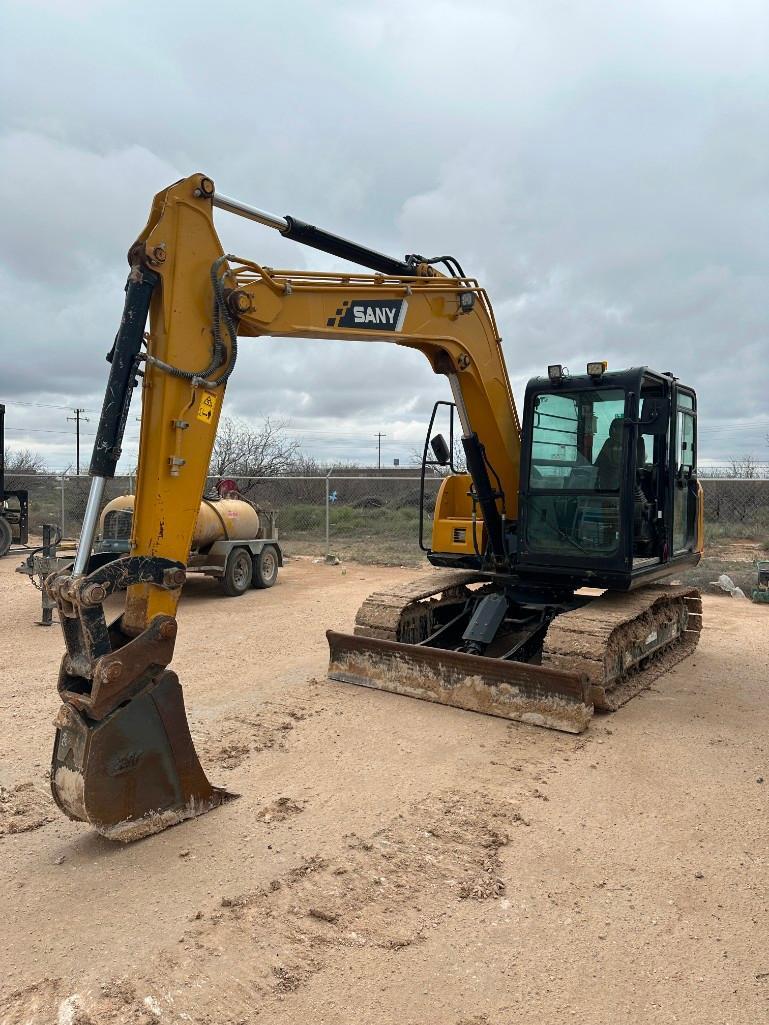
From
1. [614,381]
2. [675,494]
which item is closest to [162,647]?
[614,381]

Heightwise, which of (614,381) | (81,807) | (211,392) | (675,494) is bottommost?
(81,807)

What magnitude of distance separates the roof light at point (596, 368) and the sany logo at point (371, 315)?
174 cm

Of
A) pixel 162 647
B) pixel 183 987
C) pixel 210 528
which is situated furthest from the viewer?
pixel 210 528

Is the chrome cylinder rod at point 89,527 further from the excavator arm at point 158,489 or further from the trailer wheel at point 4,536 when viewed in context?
the trailer wheel at point 4,536

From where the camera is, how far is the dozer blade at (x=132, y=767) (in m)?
3.49

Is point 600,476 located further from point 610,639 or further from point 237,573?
point 237,573

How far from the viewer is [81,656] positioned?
3.64 metres

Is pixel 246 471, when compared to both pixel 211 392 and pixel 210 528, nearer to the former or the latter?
pixel 210 528

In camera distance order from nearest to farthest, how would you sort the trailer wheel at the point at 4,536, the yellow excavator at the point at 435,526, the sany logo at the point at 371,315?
the yellow excavator at the point at 435,526 < the sany logo at the point at 371,315 < the trailer wheel at the point at 4,536

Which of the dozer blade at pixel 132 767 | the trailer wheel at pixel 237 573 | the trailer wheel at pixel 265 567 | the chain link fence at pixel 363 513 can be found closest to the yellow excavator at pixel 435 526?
the dozer blade at pixel 132 767

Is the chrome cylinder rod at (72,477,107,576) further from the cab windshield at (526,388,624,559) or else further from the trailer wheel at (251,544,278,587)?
the trailer wheel at (251,544,278,587)

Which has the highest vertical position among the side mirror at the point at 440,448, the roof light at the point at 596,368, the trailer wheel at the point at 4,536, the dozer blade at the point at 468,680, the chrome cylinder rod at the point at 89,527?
the roof light at the point at 596,368

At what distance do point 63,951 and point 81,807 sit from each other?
2.24 ft

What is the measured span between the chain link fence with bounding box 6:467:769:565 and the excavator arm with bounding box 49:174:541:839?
1029cm
